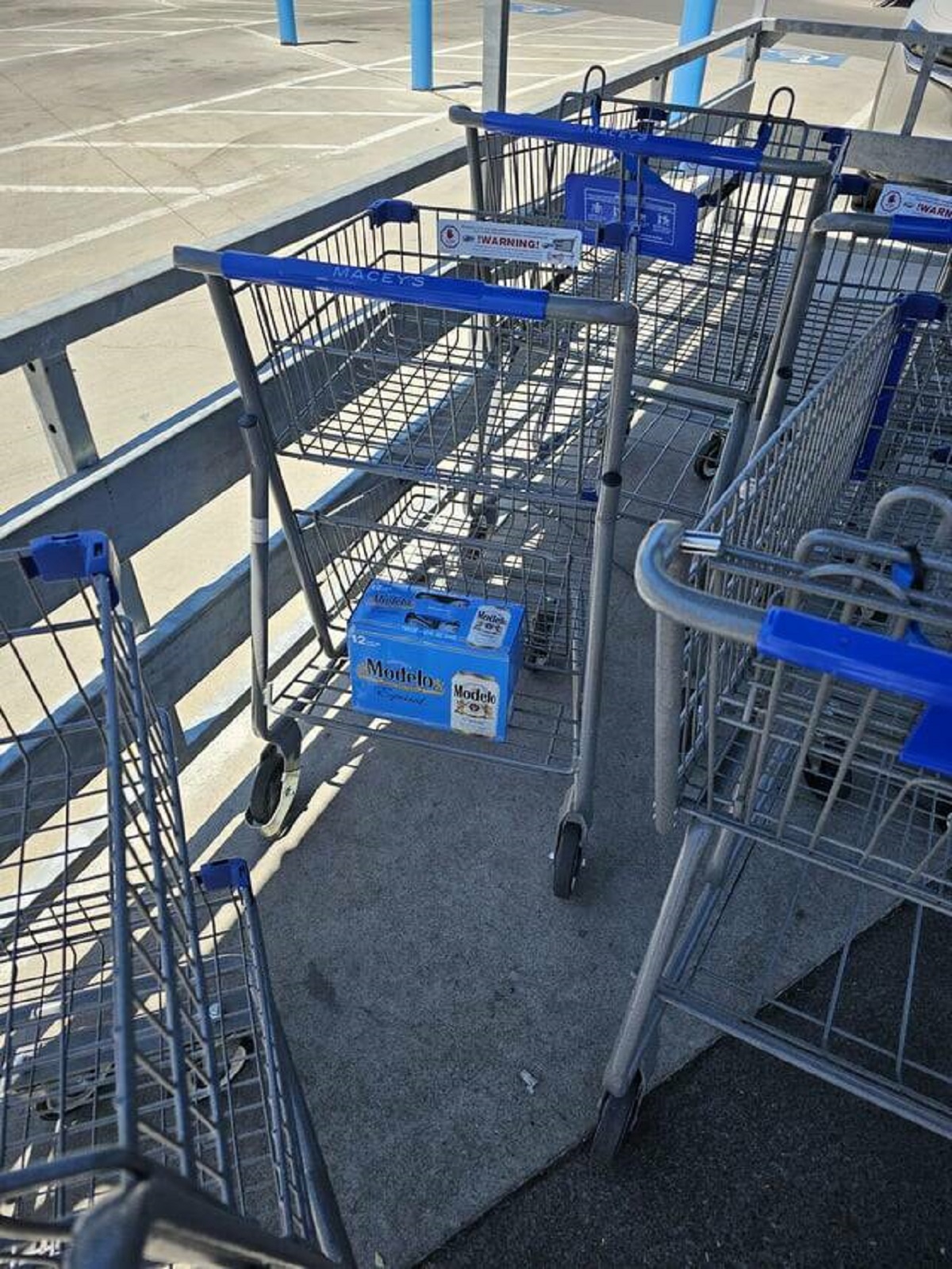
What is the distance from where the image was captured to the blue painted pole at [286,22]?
15.2 m

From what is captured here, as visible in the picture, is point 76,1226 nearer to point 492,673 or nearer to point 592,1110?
point 592,1110

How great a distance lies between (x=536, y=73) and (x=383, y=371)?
43.7 feet

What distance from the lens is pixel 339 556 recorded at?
109 inches

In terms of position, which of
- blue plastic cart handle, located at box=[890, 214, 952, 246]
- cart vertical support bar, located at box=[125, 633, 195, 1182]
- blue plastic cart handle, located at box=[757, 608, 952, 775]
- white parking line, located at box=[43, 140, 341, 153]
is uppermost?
blue plastic cart handle, located at box=[890, 214, 952, 246]

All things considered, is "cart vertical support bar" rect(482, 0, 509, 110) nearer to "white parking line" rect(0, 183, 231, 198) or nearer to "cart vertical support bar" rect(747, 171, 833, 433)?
"cart vertical support bar" rect(747, 171, 833, 433)

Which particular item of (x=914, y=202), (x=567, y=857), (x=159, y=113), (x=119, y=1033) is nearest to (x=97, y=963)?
(x=567, y=857)

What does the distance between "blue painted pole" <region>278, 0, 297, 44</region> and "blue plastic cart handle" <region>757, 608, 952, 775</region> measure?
18.3 meters

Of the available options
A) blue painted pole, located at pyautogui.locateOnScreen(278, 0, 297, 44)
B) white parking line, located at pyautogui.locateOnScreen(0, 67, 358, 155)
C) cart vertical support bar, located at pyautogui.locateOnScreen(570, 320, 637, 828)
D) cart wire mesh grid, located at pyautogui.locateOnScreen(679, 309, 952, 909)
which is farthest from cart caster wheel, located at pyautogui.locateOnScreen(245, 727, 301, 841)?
blue painted pole, located at pyautogui.locateOnScreen(278, 0, 297, 44)

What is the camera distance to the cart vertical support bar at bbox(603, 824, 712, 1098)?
1.52 metres

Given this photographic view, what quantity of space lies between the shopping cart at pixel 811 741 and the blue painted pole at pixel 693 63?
8985 mm

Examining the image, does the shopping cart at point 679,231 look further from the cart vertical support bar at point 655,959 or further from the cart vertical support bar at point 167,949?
the cart vertical support bar at point 167,949

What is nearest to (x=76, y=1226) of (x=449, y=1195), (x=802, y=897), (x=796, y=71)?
(x=449, y=1195)

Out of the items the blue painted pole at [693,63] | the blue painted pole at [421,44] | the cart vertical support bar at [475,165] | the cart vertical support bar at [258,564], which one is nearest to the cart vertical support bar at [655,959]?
the cart vertical support bar at [258,564]

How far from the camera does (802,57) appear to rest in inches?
620
